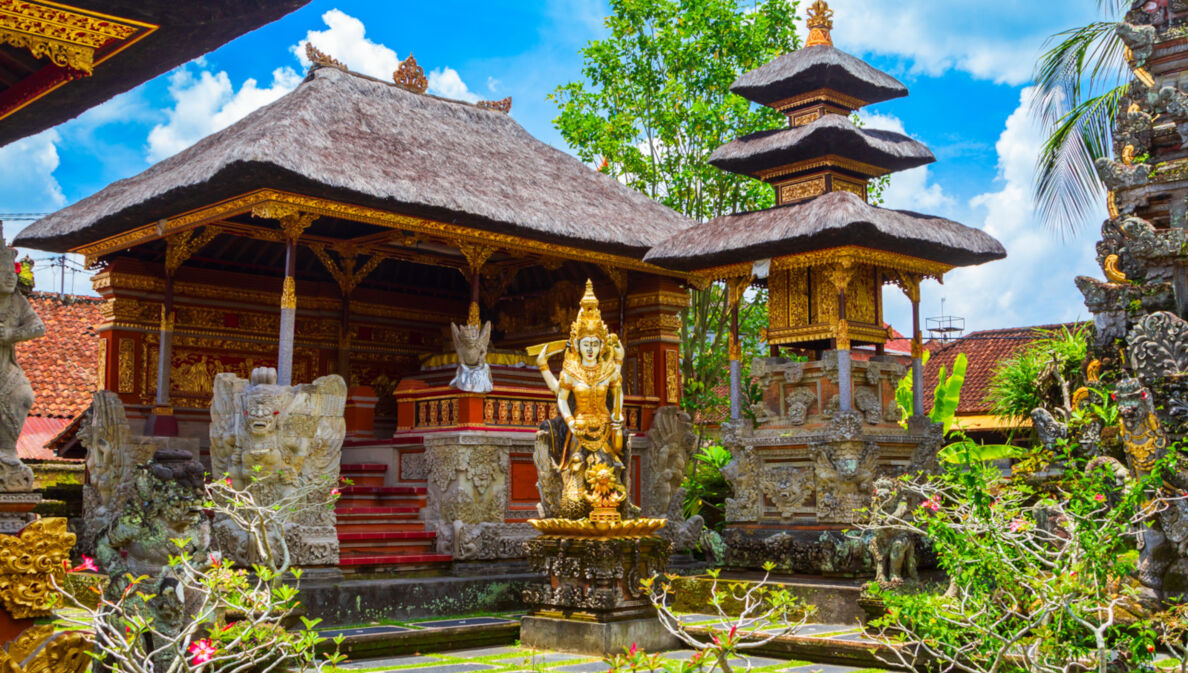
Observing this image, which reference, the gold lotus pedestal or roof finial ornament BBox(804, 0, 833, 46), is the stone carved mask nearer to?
the gold lotus pedestal

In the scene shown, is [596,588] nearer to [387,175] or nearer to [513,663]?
[513,663]

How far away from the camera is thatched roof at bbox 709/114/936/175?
14078mm

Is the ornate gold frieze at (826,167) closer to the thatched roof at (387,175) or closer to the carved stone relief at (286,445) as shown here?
the thatched roof at (387,175)

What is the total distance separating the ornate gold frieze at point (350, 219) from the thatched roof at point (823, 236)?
1054mm

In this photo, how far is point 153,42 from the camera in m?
5.77

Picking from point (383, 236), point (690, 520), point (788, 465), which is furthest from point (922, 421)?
point (383, 236)

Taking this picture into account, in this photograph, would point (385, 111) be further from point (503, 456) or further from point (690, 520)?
point (690, 520)

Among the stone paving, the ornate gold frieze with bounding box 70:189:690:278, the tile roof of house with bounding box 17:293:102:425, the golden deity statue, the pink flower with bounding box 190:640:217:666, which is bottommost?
the stone paving

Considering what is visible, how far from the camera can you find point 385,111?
15.2 metres

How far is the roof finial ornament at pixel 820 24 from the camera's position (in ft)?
50.4

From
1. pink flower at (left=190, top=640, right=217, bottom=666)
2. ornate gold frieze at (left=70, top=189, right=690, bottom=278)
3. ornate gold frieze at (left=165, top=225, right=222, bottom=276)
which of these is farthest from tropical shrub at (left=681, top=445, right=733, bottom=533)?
pink flower at (left=190, top=640, right=217, bottom=666)

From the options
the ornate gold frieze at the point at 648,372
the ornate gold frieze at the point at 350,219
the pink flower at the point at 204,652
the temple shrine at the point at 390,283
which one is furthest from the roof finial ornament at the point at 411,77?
the pink flower at the point at 204,652

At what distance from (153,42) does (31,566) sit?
8.94 feet

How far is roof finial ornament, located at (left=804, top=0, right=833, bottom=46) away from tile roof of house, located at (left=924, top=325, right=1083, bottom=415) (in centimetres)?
1205
